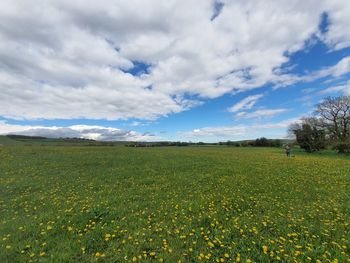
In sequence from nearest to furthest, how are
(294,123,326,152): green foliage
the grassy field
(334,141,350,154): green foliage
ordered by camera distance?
the grassy field → (334,141,350,154): green foliage → (294,123,326,152): green foliage

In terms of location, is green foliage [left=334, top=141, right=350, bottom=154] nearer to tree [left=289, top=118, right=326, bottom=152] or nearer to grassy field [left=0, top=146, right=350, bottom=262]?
tree [left=289, top=118, right=326, bottom=152]

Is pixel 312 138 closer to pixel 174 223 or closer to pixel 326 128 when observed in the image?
pixel 326 128

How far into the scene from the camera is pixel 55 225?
227 inches

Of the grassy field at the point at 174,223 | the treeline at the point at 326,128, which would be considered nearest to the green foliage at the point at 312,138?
the treeline at the point at 326,128

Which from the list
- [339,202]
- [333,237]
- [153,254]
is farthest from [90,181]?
[339,202]

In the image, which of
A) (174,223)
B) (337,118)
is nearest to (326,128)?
(337,118)

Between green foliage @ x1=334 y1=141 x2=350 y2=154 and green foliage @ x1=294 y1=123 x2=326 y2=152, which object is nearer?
green foliage @ x1=334 y1=141 x2=350 y2=154

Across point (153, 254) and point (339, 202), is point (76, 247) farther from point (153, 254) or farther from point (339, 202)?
point (339, 202)

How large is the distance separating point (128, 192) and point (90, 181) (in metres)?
3.81

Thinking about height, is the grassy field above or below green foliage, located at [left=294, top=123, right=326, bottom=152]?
below

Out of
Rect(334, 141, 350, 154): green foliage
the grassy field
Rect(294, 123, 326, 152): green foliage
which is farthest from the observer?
Rect(294, 123, 326, 152): green foliage

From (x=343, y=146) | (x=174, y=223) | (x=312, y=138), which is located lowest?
(x=174, y=223)

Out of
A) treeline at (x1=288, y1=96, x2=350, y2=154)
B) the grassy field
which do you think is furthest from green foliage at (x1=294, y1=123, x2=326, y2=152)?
the grassy field

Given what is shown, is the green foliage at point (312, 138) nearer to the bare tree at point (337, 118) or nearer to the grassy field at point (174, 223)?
the bare tree at point (337, 118)
